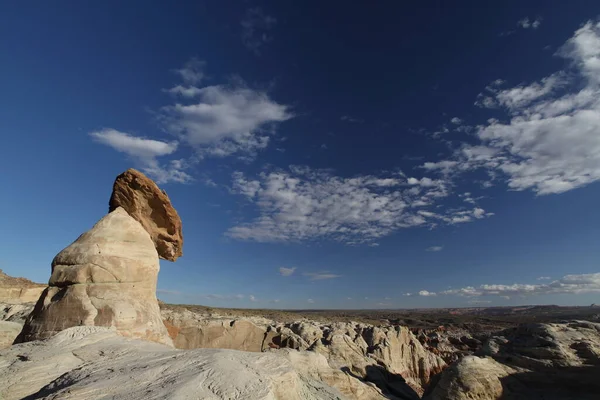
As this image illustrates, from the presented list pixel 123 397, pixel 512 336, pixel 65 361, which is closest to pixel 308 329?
pixel 512 336

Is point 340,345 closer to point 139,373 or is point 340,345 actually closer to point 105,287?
point 105,287

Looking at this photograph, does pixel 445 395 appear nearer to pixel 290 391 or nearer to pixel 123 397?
pixel 290 391

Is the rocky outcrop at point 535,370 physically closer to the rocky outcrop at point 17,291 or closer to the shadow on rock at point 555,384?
the shadow on rock at point 555,384

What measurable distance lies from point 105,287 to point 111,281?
0.87 feet

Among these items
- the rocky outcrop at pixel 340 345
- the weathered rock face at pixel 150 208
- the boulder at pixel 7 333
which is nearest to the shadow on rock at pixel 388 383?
the rocky outcrop at pixel 340 345

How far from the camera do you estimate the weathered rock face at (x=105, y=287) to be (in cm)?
1000

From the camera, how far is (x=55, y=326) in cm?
986

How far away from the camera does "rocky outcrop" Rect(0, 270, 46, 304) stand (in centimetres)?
3444

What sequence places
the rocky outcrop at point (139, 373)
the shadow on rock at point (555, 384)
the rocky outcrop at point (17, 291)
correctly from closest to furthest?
the rocky outcrop at point (139, 373), the shadow on rock at point (555, 384), the rocky outcrop at point (17, 291)

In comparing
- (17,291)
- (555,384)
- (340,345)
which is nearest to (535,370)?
(555,384)

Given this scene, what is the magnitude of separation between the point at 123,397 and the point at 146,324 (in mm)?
7224

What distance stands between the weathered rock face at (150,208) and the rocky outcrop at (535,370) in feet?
41.1

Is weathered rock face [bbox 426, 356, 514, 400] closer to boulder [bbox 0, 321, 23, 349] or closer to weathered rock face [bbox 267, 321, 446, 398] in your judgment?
weathered rock face [bbox 267, 321, 446, 398]

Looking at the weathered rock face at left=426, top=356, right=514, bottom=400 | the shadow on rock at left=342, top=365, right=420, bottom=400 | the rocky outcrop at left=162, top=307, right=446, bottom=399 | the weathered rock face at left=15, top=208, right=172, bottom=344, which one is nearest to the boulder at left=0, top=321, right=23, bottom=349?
the weathered rock face at left=15, top=208, right=172, bottom=344
